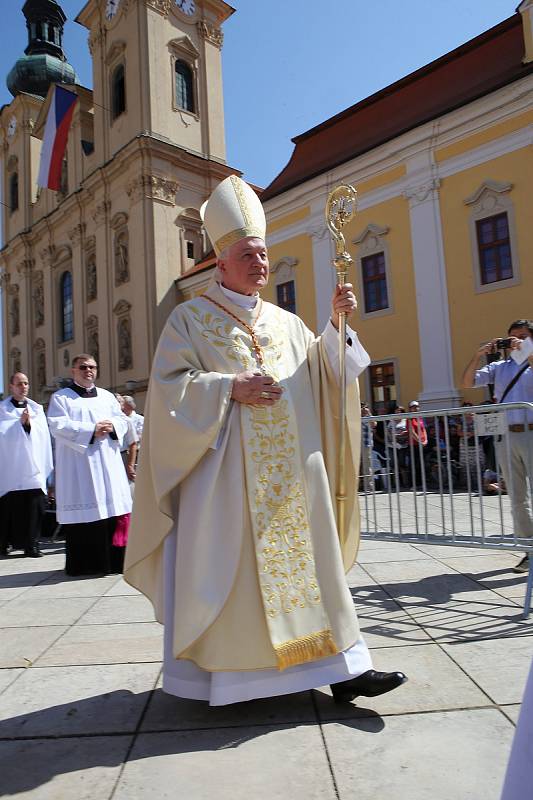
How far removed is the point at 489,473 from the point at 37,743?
3.63m

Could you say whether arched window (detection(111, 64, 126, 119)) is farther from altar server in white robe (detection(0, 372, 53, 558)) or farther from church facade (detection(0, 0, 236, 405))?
altar server in white robe (detection(0, 372, 53, 558))

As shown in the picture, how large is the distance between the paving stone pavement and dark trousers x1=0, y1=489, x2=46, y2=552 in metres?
2.95

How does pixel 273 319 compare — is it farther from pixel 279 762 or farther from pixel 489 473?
pixel 489 473

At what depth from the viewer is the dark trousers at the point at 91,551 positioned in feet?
18.7

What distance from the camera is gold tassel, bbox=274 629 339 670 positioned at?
8.14 feet

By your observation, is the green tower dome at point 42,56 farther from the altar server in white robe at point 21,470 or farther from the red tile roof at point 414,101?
the altar server in white robe at point 21,470

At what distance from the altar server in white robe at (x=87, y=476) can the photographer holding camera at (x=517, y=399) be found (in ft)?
10.4

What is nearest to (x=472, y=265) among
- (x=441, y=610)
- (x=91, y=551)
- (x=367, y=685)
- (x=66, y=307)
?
(x=91, y=551)

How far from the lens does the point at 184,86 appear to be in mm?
28016

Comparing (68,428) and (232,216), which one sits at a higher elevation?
(232,216)

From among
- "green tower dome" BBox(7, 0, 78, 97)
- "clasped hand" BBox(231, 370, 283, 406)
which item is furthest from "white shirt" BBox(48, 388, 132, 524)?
"green tower dome" BBox(7, 0, 78, 97)

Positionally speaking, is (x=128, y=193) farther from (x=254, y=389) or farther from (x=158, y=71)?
(x=254, y=389)

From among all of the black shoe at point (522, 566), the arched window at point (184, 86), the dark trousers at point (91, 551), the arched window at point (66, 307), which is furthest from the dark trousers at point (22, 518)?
the arched window at point (66, 307)

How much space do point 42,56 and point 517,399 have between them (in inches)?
1682
